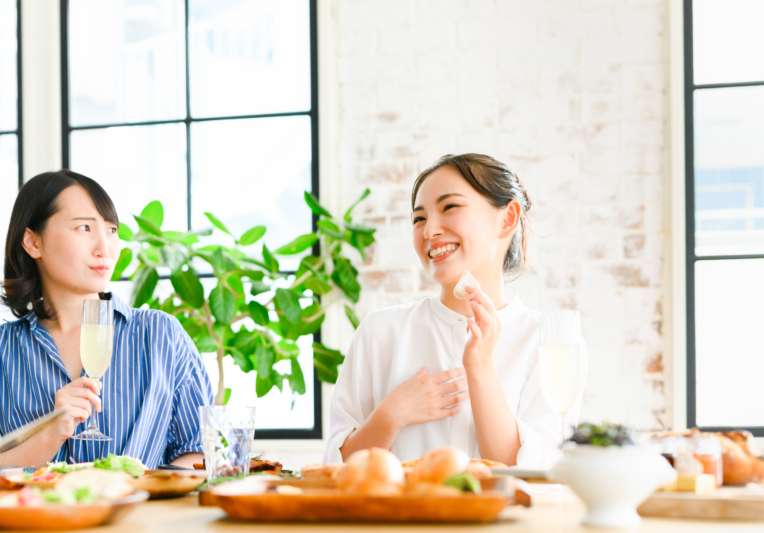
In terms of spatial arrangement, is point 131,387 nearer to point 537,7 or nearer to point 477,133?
point 477,133

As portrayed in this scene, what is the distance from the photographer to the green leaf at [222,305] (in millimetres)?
2811

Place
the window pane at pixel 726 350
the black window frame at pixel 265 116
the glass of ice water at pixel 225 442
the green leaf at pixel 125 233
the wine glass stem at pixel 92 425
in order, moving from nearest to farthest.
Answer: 1. the glass of ice water at pixel 225 442
2. the wine glass stem at pixel 92 425
3. the window pane at pixel 726 350
4. the green leaf at pixel 125 233
5. the black window frame at pixel 265 116

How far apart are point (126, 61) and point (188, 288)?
1.42m

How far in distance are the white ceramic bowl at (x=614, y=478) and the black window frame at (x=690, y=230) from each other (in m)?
2.34

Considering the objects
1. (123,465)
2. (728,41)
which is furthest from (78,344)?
(728,41)

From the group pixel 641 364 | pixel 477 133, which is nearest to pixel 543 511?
pixel 641 364

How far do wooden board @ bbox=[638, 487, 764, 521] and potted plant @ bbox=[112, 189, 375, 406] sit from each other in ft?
6.98

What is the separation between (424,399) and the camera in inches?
63.1

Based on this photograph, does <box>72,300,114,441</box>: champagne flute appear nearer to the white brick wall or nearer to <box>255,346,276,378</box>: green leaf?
<box>255,346,276,378</box>: green leaf

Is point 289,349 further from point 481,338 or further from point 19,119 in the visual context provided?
point 19,119

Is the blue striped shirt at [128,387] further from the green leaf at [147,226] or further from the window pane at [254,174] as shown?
the window pane at [254,174]

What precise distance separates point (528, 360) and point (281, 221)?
6.14 feet

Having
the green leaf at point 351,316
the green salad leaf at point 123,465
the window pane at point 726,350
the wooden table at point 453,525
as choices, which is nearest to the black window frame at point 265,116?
the green leaf at point 351,316

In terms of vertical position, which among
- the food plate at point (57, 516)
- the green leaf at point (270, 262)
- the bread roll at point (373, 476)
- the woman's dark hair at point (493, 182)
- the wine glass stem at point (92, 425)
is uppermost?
the woman's dark hair at point (493, 182)
